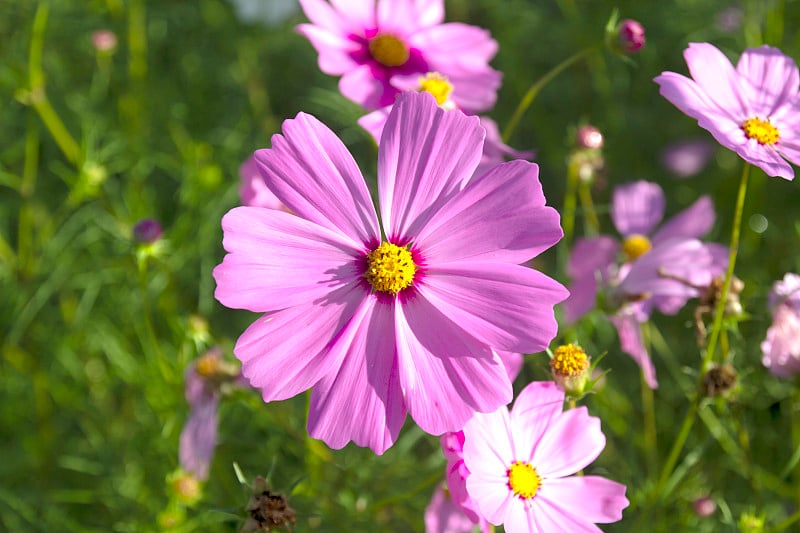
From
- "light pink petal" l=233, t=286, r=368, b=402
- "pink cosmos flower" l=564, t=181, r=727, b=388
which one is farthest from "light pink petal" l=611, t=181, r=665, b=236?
"light pink petal" l=233, t=286, r=368, b=402

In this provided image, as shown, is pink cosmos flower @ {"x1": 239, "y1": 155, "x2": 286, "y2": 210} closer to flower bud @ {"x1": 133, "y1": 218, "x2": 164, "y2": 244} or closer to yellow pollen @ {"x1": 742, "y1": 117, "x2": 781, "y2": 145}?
flower bud @ {"x1": 133, "y1": 218, "x2": 164, "y2": 244}

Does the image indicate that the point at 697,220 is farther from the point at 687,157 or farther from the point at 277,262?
the point at 687,157

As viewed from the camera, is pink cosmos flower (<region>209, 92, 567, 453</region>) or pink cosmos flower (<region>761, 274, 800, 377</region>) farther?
pink cosmos flower (<region>761, 274, 800, 377</region>)

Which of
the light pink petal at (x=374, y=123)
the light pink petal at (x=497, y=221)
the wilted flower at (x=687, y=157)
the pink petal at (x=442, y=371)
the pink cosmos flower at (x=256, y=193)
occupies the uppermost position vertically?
the wilted flower at (x=687, y=157)

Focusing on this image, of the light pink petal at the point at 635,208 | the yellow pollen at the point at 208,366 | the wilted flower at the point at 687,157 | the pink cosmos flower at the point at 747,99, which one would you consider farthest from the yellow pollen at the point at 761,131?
the wilted flower at the point at 687,157

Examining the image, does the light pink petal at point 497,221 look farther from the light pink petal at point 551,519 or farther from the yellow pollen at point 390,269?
the light pink petal at point 551,519

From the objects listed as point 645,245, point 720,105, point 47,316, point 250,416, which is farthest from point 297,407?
point 720,105

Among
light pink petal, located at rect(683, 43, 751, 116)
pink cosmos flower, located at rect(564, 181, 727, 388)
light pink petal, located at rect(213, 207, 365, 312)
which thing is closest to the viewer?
light pink petal, located at rect(213, 207, 365, 312)
